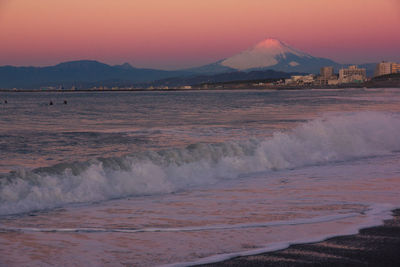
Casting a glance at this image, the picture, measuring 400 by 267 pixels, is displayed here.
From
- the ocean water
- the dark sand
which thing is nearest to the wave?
the ocean water

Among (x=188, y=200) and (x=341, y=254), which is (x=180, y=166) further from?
(x=341, y=254)

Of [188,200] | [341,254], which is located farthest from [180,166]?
[341,254]

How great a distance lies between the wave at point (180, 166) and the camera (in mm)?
11736

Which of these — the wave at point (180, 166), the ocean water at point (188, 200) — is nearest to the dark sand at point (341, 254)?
the ocean water at point (188, 200)

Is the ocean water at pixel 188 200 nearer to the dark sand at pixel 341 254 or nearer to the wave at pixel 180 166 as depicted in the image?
the wave at pixel 180 166

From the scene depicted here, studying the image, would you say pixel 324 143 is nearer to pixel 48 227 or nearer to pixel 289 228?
pixel 289 228

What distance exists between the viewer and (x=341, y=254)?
6910mm

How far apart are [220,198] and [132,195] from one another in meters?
2.28

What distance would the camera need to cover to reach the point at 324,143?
2161 centimetres

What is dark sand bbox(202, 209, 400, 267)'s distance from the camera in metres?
6.56

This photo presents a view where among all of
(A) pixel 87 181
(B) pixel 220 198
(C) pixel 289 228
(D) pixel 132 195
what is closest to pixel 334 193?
(B) pixel 220 198

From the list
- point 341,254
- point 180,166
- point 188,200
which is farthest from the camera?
point 180,166

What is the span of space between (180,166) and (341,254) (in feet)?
30.0

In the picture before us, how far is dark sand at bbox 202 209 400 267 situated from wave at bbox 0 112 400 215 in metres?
5.69
